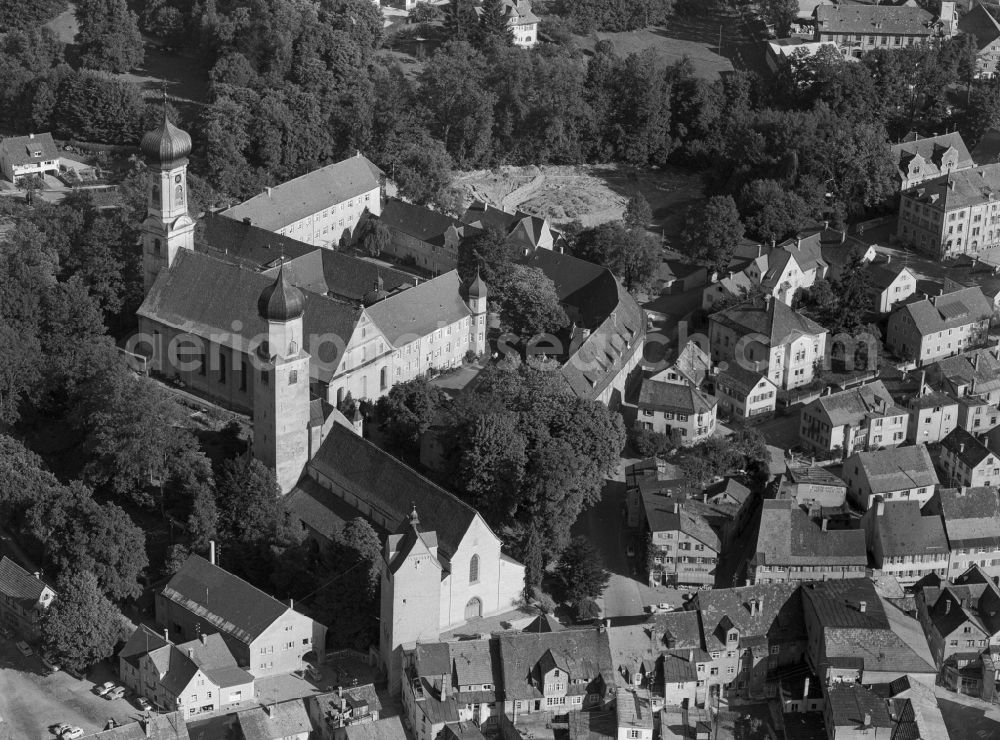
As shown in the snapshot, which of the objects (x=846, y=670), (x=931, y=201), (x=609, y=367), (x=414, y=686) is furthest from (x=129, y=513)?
(x=931, y=201)

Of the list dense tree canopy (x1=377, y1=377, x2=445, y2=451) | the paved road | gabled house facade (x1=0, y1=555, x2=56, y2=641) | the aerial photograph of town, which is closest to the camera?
the aerial photograph of town

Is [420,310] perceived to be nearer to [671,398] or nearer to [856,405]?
[671,398]

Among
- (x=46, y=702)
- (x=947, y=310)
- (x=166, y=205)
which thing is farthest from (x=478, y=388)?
(x=947, y=310)

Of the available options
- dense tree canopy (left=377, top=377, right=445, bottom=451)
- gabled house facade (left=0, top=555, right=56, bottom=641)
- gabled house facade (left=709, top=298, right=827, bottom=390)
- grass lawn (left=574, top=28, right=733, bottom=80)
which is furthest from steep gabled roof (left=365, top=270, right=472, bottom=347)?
grass lawn (left=574, top=28, right=733, bottom=80)

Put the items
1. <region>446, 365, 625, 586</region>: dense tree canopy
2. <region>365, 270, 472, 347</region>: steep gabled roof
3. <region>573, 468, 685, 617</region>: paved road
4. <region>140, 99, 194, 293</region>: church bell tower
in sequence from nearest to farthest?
<region>573, 468, 685, 617</region>: paved road
<region>446, 365, 625, 586</region>: dense tree canopy
<region>140, 99, 194, 293</region>: church bell tower
<region>365, 270, 472, 347</region>: steep gabled roof

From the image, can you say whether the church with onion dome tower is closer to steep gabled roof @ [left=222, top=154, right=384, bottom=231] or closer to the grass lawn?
steep gabled roof @ [left=222, top=154, right=384, bottom=231]

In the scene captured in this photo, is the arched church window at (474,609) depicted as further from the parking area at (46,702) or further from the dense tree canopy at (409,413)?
the parking area at (46,702)

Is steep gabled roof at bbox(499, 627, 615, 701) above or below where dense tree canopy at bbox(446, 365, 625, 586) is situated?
below
